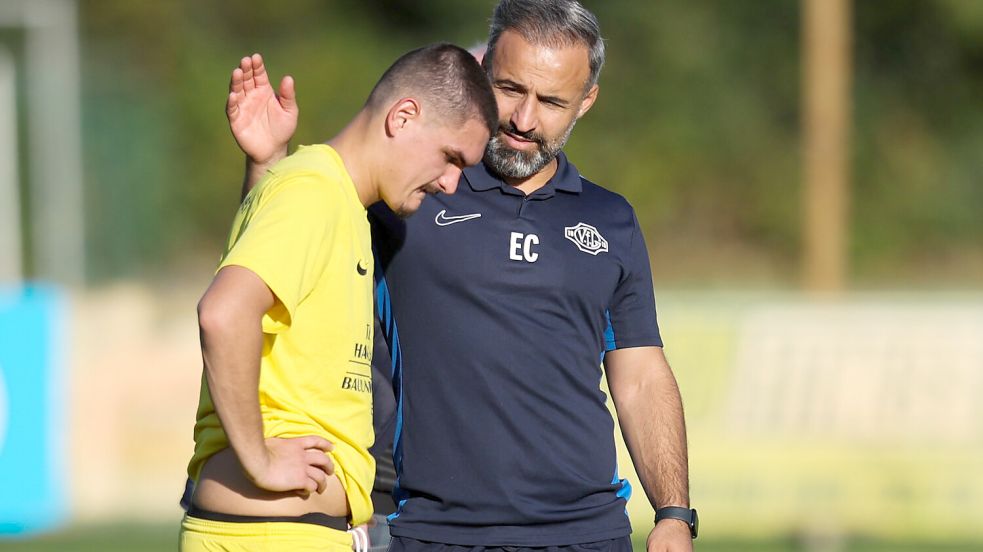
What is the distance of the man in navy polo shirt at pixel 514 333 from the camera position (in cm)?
358

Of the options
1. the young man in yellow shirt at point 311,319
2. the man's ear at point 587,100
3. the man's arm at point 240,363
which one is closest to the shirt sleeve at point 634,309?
the man's ear at point 587,100

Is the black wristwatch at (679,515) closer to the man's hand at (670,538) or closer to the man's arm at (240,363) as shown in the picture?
the man's hand at (670,538)

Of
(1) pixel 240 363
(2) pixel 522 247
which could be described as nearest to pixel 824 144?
(2) pixel 522 247

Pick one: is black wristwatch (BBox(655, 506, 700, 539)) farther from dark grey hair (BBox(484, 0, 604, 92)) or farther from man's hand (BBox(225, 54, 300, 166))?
man's hand (BBox(225, 54, 300, 166))

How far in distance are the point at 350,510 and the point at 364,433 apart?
0.54ft

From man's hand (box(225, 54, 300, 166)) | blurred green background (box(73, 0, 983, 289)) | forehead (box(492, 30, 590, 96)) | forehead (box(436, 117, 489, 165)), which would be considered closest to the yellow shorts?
forehead (box(436, 117, 489, 165))

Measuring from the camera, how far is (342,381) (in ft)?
9.86

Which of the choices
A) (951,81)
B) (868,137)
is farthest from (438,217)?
(951,81)

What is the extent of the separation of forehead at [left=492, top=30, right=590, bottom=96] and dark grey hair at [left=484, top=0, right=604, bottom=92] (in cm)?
2

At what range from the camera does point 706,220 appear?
19.7 meters

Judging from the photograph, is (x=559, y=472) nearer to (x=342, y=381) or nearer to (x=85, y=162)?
(x=342, y=381)

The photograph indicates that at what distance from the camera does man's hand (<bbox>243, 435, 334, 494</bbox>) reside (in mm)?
2850

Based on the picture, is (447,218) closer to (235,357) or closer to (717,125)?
(235,357)

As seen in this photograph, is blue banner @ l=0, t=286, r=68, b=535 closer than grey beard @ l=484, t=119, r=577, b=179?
No
